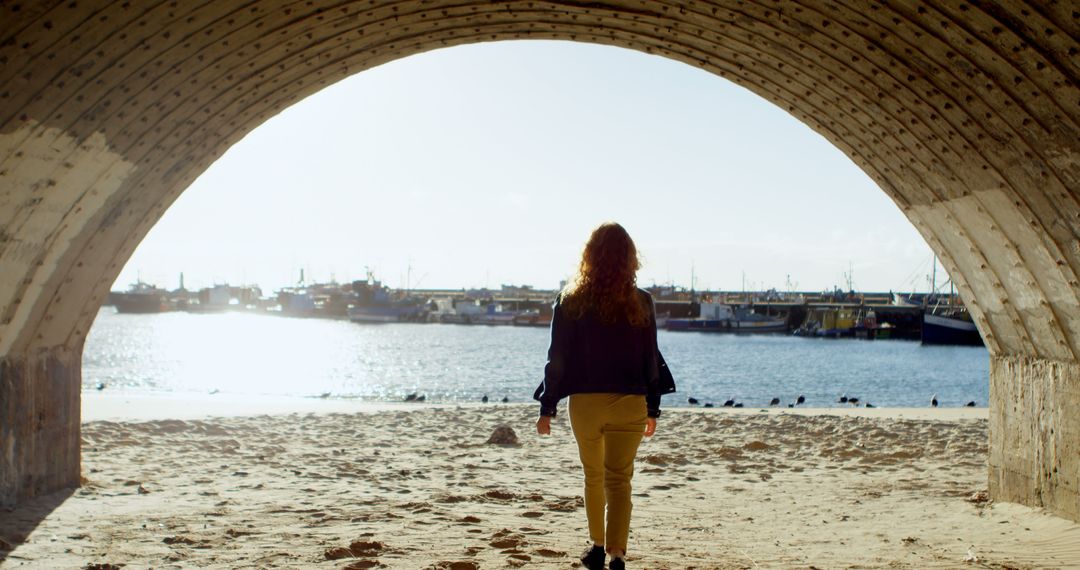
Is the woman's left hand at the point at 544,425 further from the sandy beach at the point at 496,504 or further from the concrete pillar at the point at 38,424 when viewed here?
the concrete pillar at the point at 38,424

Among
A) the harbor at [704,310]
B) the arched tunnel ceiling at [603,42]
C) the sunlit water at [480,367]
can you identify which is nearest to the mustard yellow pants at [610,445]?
the arched tunnel ceiling at [603,42]

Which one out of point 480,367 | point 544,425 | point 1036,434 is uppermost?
point 544,425

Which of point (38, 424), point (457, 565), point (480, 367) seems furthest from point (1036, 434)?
point (480, 367)

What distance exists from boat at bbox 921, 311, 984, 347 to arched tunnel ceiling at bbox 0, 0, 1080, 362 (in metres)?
79.4

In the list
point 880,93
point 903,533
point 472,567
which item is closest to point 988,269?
point 880,93

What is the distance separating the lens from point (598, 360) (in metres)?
4.82

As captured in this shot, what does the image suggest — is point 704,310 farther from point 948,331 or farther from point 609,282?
point 609,282

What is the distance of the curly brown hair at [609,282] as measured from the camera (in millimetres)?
4879

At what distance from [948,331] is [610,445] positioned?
8379 centimetres

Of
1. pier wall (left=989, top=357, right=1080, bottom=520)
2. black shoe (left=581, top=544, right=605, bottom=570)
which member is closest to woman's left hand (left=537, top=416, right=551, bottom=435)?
black shoe (left=581, top=544, right=605, bottom=570)

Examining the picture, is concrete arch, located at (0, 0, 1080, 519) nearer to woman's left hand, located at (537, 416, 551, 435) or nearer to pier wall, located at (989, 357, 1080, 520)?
pier wall, located at (989, 357, 1080, 520)

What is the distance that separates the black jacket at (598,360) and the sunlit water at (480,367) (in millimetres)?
25786

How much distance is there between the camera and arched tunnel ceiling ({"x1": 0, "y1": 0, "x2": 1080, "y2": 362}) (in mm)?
5199

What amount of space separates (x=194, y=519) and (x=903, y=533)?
513 centimetres
